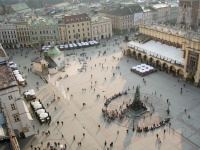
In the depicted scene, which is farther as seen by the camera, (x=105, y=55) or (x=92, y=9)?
(x=92, y=9)

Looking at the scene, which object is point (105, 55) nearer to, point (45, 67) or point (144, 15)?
point (45, 67)

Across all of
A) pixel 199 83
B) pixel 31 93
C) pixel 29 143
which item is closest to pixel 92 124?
pixel 29 143

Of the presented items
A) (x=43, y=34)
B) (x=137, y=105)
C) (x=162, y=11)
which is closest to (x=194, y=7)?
(x=162, y=11)

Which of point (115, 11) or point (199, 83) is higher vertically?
point (115, 11)

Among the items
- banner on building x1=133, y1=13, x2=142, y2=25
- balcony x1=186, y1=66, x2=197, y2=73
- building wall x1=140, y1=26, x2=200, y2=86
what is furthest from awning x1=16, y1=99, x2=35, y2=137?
banner on building x1=133, y1=13, x2=142, y2=25

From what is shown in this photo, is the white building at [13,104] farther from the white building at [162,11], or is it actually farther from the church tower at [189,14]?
the white building at [162,11]

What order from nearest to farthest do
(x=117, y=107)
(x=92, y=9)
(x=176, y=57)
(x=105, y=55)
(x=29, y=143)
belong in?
(x=29, y=143)
(x=117, y=107)
(x=176, y=57)
(x=105, y=55)
(x=92, y=9)

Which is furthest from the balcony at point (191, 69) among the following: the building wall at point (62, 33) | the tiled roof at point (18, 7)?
the tiled roof at point (18, 7)
